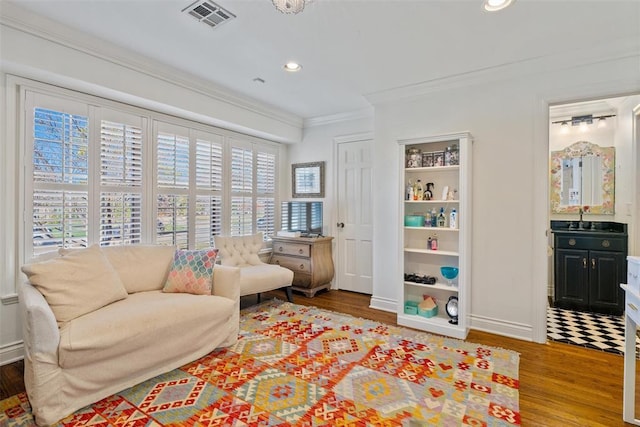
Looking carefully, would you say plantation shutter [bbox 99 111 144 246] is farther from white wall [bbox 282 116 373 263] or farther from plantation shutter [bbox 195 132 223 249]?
white wall [bbox 282 116 373 263]

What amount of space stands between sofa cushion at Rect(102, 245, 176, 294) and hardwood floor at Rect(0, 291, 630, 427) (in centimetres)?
91

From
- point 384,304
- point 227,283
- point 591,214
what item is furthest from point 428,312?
point 591,214

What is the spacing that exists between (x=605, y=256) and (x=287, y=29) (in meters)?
4.11

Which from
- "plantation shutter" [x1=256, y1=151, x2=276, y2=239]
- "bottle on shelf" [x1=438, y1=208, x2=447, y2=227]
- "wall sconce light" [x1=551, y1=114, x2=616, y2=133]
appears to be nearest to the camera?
"bottle on shelf" [x1=438, y1=208, x2=447, y2=227]

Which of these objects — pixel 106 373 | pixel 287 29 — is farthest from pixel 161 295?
pixel 287 29

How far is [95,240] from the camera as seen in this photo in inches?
116

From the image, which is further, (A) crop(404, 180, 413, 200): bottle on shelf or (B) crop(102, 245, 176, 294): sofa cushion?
(A) crop(404, 180, 413, 200): bottle on shelf

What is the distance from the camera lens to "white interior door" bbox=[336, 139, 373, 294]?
4.41 metres

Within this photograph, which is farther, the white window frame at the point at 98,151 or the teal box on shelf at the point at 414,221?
the teal box on shelf at the point at 414,221

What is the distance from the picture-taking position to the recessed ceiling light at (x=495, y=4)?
2.05 meters

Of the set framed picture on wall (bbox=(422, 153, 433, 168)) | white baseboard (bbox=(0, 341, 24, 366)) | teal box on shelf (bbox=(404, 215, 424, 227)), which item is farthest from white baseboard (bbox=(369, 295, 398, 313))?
white baseboard (bbox=(0, 341, 24, 366))

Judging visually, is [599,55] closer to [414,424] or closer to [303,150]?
[414,424]

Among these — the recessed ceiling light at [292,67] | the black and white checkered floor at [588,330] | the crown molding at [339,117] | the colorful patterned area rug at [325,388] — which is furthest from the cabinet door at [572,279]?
the recessed ceiling light at [292,67]

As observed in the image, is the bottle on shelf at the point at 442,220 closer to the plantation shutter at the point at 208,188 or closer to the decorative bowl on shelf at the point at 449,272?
the decorative bowl on shelf at the point at 449,272
